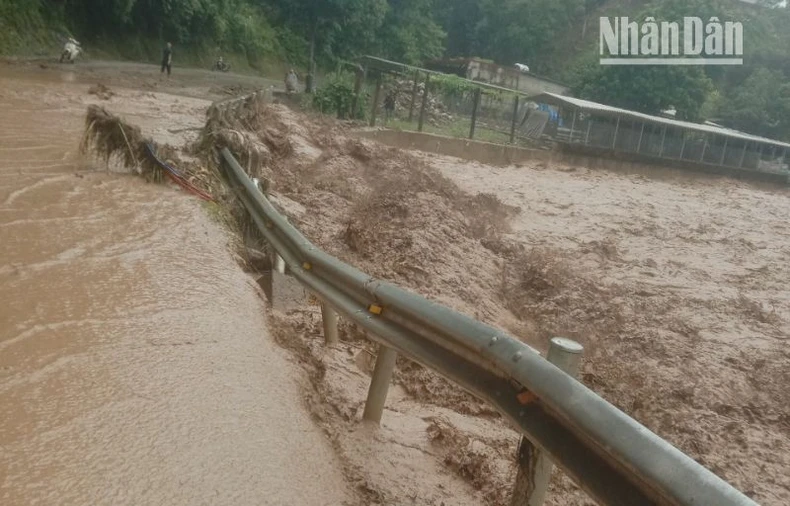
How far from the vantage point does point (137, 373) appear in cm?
301

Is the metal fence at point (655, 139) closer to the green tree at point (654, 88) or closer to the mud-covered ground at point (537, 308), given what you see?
the green tree at point (654, 88)

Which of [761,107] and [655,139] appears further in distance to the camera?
[761,107]

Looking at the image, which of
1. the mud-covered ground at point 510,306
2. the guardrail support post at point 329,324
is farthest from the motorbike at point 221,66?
the guardrail support post at point 329,324

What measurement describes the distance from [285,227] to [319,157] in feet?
29.5

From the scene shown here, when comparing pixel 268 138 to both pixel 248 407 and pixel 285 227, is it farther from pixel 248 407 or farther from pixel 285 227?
pixel 248 407

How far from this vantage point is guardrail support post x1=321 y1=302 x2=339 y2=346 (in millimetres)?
4129

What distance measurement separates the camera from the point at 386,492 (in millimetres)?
2703

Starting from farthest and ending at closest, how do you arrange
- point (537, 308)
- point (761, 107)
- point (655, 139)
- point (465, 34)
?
point (465, 34)
point (761, 107)
point (655, 139)
point (537, 308)

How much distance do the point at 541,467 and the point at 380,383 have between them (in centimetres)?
105

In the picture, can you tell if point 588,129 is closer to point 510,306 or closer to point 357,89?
point 357,89

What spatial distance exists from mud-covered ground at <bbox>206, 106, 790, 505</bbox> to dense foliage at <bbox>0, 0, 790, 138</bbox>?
55.2ft

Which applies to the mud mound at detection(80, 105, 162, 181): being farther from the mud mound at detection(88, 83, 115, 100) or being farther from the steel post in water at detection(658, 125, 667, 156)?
the steel post in water at detection(658, 125, 667, 156)

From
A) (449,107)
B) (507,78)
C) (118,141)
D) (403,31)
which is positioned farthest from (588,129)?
(118,141)

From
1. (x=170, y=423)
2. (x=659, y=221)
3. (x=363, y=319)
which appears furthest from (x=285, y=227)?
(x=659, y=221)
